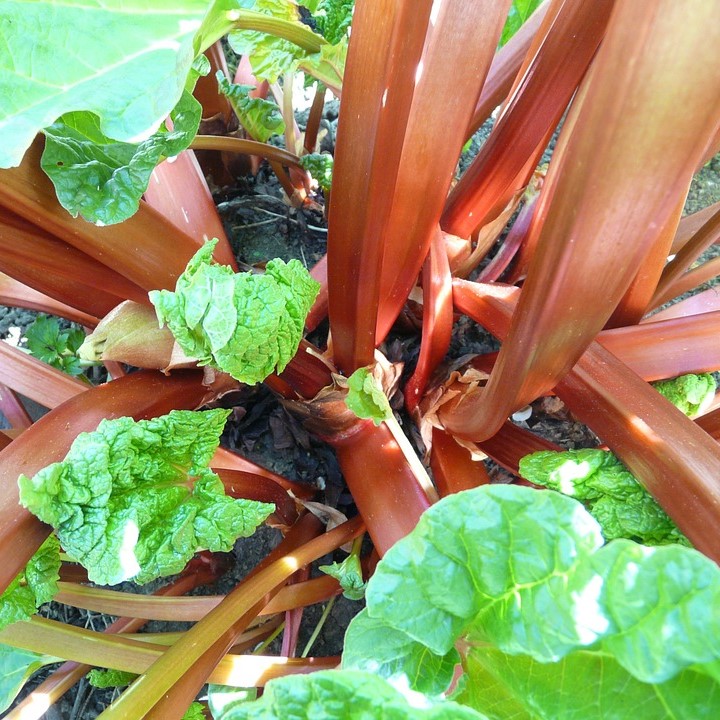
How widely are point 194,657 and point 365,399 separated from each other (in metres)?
0.42

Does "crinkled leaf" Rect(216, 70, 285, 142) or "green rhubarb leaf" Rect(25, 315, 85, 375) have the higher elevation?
"crinkled leaf" Rect(216, 70, 285, 142)

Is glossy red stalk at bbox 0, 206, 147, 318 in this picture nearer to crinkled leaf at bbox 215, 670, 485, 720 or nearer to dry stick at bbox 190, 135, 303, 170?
dry stick at bbox 190, 135, 303, 170

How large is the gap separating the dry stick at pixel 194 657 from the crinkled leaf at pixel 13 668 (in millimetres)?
306

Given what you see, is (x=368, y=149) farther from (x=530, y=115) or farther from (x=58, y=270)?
(x=58, y=270)

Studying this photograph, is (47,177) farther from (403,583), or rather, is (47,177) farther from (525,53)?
(525,53)

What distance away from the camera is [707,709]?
45 centimetres

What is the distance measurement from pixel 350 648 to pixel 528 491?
0.24 meters

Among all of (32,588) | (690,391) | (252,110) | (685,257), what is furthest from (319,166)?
(32,588)

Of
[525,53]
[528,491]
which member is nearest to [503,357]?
[528,491]

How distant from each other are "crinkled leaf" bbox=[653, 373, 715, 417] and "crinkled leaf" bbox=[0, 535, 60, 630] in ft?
2.90

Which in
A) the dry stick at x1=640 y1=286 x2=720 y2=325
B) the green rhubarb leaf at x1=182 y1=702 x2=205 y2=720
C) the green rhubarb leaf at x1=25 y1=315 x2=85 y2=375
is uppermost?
the dry stick at x1=640 y1=286 x2=720 y2=325

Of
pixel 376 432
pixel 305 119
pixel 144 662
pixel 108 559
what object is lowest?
pixel 144 662

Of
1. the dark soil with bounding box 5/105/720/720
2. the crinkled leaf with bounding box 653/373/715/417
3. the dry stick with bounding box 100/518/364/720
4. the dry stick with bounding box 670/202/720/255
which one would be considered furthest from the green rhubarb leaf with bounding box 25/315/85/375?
the dry stick with bounding box 670/202/720/255

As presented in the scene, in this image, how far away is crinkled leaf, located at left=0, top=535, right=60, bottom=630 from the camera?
75 cm
